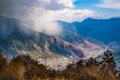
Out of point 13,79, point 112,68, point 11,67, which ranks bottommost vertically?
point 13,79

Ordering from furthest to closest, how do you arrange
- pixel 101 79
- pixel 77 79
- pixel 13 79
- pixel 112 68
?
1. pixel 112 68
2. pixel 101 79
3. pixel 77 79
4. pixel 13 79

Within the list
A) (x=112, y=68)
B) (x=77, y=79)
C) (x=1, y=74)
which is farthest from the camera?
(x=112, y=68)

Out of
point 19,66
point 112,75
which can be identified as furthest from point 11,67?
point 112,75

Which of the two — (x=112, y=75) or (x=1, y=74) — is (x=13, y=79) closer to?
(x=1, y=74)

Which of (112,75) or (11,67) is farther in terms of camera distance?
(112,75)

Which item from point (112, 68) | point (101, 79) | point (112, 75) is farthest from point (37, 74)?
point (112, 68)

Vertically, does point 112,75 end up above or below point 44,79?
above

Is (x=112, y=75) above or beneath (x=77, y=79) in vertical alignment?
above

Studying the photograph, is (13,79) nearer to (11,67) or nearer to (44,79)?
(44,79)

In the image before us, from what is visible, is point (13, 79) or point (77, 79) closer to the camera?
point (13, 79)
